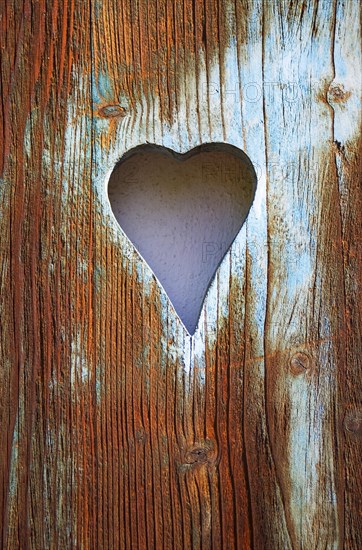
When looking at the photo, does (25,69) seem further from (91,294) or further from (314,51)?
(314,51)

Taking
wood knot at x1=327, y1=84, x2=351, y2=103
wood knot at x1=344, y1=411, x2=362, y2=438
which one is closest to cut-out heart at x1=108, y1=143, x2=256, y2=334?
wood knot at x1=327, y1=84, x2=351, y2=103

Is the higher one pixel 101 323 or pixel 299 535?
pixel 101 323

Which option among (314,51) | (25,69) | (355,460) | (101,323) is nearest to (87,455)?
(101,323)

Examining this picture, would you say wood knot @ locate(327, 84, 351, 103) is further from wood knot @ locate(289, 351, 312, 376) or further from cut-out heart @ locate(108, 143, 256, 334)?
wood knot @ locate(289, 351, 312, 376)

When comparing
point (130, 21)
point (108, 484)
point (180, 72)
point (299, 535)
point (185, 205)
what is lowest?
point (299, 535)

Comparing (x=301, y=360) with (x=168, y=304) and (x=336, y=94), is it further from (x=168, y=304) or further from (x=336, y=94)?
(x=336, y=94)
